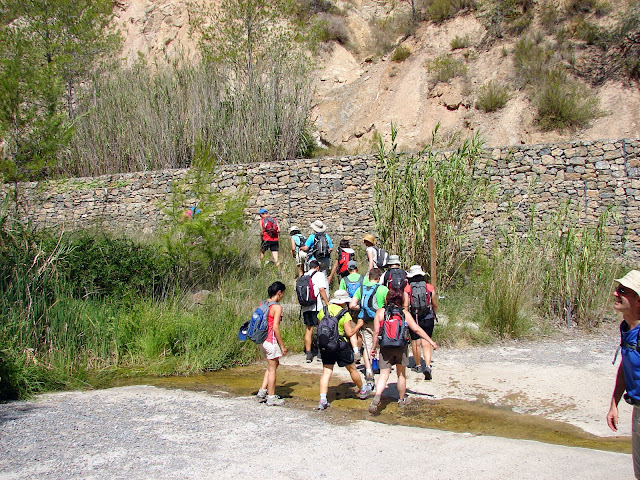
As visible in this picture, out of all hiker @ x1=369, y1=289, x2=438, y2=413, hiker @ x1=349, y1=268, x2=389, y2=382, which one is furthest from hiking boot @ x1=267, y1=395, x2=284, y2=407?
hiker @ x1=349, y1=268, x2=389, y2=382

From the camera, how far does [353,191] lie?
53.2 feet

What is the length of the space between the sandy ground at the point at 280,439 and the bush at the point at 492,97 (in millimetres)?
16081

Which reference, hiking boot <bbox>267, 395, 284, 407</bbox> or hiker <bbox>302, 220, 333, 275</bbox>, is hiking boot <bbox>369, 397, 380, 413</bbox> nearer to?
hiking boot <bbox>267, 395, 284, 407</bbox>

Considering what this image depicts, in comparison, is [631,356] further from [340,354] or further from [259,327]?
[259,327]

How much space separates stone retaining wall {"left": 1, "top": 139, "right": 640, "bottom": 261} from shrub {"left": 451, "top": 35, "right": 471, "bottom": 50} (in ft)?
39.9

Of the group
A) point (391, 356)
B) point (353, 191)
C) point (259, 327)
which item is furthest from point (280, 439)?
point (353, 191)

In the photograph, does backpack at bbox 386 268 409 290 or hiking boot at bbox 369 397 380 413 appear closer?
hiking boot at bbox 369 397 380 413

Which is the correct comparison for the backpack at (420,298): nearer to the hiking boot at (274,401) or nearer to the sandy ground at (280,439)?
the sandy ground at (280,439)

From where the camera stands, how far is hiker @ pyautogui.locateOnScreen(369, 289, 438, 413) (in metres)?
6.44

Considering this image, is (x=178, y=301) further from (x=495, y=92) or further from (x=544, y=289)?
(x=495, y=92)

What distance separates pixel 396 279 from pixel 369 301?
0.89 meters

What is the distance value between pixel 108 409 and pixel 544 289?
25.4 feet

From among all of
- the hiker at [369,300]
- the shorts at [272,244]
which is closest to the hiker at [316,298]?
the hiker at [369,300]

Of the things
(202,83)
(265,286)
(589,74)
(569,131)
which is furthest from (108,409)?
(589,74)
